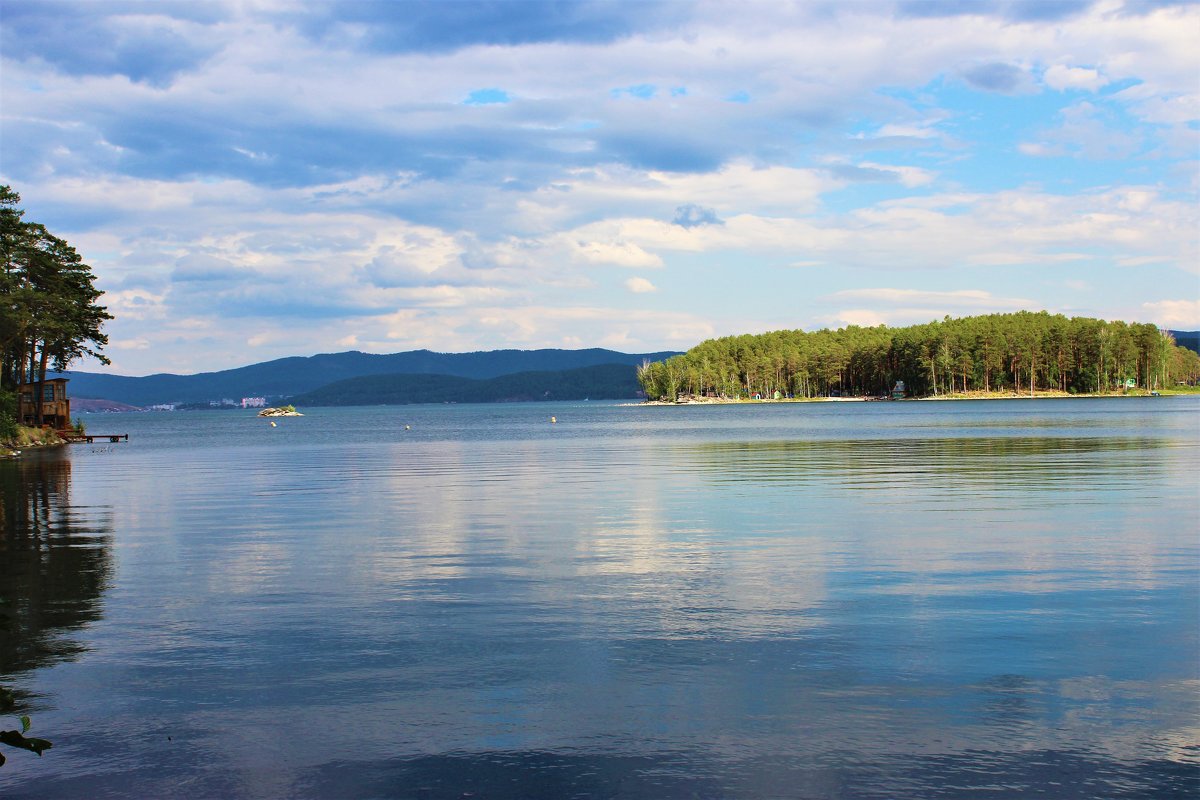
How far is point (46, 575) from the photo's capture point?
2044 centimetres

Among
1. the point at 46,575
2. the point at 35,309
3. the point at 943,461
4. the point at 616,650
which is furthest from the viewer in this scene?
the point at 35,309

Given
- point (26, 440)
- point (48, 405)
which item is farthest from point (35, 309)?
point (48, 405)

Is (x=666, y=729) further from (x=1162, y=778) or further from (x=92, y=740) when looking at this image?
(x=92, y=740)

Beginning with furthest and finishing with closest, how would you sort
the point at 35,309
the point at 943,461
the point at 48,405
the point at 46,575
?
the point at 48,405, the point at 35,309, the point at 943,461, the point at 46,575

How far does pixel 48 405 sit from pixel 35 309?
30.4 metres

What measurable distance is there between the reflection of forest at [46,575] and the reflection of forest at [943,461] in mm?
24164

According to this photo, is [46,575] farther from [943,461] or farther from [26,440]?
[26,440]

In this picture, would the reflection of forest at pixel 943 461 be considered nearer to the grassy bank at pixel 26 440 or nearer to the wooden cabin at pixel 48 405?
the grassy bank at pixel 26 440

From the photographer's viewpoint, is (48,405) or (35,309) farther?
(48,405)

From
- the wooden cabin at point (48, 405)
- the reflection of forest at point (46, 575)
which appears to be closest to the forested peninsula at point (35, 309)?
the wooden cabin at point (48, 405)

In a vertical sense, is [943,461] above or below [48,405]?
below

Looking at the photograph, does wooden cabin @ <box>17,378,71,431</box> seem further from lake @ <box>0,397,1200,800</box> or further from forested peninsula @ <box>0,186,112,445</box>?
lake @ <box>0,397,1200,800</box>

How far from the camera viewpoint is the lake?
9.62m

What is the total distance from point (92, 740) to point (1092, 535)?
21145mm
